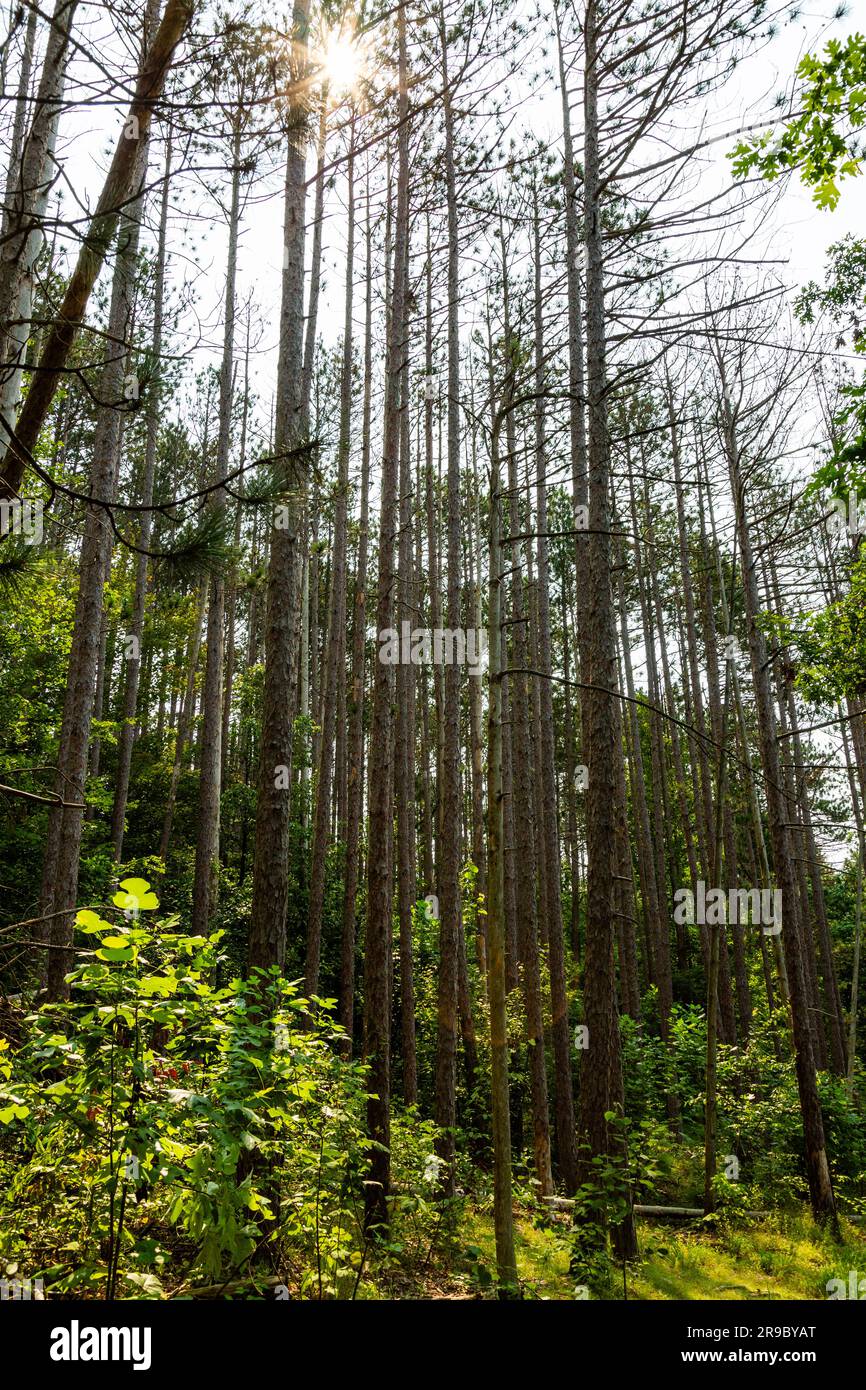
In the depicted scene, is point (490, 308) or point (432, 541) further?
point (432, 541)

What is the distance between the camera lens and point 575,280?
8.83 meters

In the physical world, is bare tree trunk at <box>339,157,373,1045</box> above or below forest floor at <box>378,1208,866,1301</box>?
above

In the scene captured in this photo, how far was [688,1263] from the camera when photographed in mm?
7426

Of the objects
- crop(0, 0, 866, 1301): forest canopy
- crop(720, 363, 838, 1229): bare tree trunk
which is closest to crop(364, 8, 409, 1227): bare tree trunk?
crop(0, 0, 866, 1301): forest canopy

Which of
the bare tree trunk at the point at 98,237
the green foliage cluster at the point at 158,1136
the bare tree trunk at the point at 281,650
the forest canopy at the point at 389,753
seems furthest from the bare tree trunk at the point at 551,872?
the bare tree trunk at the point at 98,237

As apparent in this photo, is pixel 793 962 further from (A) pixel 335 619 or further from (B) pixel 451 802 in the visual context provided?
(A) pixel 335 619

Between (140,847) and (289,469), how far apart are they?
1468 cm

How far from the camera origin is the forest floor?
5551 mm

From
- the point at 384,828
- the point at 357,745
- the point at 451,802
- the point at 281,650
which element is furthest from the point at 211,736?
the point at 281,650

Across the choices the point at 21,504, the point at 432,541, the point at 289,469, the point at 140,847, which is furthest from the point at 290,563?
the point at 140,847

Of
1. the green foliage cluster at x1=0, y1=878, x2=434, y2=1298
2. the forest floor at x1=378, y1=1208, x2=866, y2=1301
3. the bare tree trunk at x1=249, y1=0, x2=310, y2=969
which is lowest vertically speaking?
the forest floor at x1=378, y1=1208, x2=866, y2=1301

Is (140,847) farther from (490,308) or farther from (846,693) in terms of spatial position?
(846,693)

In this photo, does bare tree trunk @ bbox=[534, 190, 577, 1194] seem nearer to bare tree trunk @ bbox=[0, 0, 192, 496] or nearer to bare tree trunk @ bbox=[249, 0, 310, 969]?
bare tree trunk @ bbox=[249, 0, 310, 969]

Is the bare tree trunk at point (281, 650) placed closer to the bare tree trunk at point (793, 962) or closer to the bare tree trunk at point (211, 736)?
the bare tree trunk at point (211, 736)
